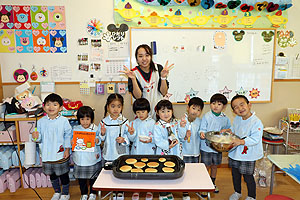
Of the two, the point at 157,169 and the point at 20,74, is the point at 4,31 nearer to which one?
the point at 20,74

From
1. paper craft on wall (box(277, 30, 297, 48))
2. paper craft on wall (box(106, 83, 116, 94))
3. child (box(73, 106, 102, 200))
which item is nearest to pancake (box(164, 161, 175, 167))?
child (box(73, 106, 102, 200))

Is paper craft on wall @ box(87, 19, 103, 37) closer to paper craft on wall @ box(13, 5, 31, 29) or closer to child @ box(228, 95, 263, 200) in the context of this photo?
paper craft on wall @ box(13, 5, 31, 29)

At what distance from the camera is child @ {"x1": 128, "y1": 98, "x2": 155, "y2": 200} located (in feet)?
7.46

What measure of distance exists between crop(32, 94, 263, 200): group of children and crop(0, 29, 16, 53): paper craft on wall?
1.22 metres

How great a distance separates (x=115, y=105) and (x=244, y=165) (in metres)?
1.42

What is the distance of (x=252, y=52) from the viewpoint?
3.19 meters

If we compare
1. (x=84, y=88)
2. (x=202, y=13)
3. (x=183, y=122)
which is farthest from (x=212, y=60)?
(x=84, y=88)

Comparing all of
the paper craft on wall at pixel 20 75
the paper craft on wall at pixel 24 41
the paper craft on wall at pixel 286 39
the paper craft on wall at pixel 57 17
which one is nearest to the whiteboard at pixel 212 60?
the paper craft on wall at pixel 286 39

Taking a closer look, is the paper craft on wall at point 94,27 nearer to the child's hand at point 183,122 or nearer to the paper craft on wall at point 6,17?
the paper craft on wall at point 6,17

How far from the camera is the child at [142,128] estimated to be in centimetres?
227

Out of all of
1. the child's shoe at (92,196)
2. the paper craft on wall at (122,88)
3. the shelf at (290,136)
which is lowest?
the child's shoe at (92,196)

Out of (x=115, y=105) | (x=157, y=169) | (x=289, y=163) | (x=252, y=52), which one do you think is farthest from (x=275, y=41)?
(x=157, y=169)

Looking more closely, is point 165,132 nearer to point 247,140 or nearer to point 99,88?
point 247,140

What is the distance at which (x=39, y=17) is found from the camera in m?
2.96
